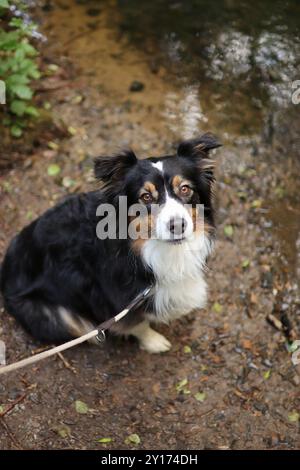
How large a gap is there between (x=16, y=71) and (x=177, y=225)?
2.74 meters

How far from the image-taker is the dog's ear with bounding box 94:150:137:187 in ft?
11.6

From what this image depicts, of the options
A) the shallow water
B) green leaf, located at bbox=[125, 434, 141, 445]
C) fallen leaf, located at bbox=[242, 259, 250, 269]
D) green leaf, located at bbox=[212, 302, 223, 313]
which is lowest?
green leaf, located at bbox=[125, 434, 141, 445]

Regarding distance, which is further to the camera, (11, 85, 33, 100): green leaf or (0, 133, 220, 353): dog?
(11, 85, 33, 100): green leaf

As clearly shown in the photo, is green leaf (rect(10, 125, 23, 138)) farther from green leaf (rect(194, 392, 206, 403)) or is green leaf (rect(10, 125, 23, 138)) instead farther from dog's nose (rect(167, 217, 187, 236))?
green leaf (rect(194, 392, 206, 403))

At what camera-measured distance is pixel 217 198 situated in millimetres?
5328

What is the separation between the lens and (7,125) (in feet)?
18.2

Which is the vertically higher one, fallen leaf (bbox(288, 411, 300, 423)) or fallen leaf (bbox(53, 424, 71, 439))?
fallen leaf (bbox(288, 411, 300, 423))

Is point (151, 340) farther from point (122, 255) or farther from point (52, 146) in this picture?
point (52, 146)

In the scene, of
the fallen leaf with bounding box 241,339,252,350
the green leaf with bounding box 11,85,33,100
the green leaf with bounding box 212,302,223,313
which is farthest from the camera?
the green leaf with bounding box 11,85,33,100

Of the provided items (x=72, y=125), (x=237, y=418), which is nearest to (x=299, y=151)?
(x=72, y=125)

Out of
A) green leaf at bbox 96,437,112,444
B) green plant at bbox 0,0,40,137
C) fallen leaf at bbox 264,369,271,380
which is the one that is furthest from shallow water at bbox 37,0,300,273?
green leaf at bbox 96,437,112,444

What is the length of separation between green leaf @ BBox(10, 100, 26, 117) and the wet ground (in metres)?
0.35

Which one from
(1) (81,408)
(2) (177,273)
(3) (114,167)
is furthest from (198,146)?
(1) (81,408)

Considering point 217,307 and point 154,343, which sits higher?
point 217,307
